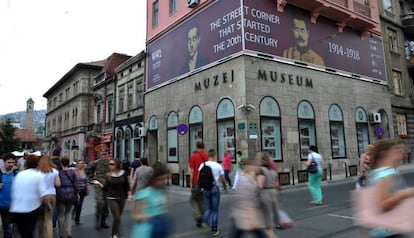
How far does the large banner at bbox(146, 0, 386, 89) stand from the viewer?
1711cm

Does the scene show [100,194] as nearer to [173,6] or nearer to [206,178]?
[206,178]

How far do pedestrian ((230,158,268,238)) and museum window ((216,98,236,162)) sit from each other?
39.4 ft

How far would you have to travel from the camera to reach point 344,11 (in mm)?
20484

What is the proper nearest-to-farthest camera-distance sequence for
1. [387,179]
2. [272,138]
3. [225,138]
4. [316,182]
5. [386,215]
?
[386,215]
[387,179]
[316,182]
[272,138]
[225,138]

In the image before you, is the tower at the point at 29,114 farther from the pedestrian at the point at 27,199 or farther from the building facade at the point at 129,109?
the pedestrian at the point at 27,199

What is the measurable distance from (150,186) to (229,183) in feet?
38.6

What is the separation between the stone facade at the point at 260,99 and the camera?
1625 cm

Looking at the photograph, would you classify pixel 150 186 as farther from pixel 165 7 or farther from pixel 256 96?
pixel 165 7

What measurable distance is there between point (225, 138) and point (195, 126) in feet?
9.66

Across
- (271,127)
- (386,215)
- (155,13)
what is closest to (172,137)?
(271,127)

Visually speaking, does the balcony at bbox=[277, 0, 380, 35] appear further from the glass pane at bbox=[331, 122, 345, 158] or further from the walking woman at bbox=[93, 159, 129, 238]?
the walking woman at bbox=[93, 159, 129, 238]

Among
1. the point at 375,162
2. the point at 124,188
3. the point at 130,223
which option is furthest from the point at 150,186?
the point at 130,223

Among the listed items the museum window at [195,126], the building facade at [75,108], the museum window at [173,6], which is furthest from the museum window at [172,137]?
the building facade at [75,108]

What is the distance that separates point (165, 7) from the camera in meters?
23.5
